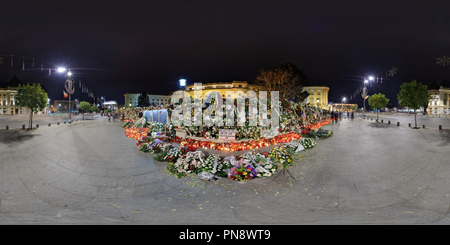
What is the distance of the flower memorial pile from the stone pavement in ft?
1.17

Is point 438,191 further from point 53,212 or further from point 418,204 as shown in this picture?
point 53,212

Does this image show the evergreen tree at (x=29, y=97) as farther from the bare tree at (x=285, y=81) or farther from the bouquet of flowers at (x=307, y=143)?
the bare tree at (x=285, y=81)

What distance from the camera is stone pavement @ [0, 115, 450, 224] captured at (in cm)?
386

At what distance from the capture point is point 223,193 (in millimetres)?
5000

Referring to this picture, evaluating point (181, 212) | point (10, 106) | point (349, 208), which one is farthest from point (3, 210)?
point (10, 106)

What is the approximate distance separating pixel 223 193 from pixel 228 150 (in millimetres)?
3902

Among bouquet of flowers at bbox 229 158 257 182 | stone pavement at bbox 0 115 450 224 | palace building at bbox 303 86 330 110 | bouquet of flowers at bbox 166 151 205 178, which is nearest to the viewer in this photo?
stone pavement at bbox 0 115 450 224

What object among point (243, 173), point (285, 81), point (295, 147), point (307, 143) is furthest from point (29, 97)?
point (285, 81)

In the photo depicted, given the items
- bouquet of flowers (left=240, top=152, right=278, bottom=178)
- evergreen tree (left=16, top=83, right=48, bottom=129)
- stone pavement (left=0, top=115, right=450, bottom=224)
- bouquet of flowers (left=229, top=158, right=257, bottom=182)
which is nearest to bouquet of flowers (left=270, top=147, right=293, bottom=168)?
stone pavement (left=0, top=115, right=450, bottom=224)

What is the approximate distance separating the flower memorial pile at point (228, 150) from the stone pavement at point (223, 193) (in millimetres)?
356

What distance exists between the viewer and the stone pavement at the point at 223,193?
12.6 feet

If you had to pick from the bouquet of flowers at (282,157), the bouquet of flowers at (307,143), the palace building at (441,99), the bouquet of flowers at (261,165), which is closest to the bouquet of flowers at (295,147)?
the bouquet of flowers at (307,143)

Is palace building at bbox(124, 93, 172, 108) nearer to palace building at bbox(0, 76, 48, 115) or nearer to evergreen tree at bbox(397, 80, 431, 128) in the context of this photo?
palace building at bbox(0, 76, 48, 115)
